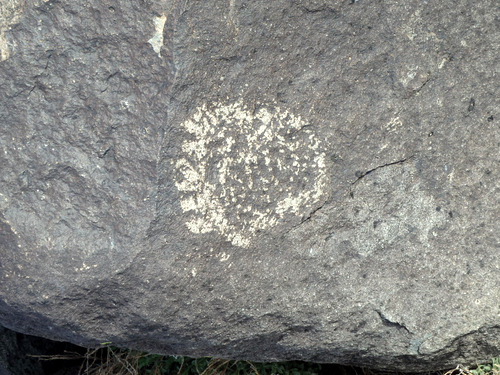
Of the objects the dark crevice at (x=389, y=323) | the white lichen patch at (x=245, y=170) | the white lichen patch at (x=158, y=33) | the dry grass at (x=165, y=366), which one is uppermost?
the white lichen patch at (x=158, y=33)

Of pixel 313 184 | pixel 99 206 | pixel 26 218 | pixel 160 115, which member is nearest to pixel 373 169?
pixel 313 184

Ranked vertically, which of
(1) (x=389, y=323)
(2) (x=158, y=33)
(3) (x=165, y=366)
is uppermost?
(2) (x=158, y=33)

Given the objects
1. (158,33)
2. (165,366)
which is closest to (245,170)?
(158,33)

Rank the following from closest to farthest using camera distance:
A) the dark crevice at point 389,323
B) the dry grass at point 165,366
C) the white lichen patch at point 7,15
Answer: the white lichen patch at point 7,15
the dark crevice at point 389,323
the dry grass at point 165,366

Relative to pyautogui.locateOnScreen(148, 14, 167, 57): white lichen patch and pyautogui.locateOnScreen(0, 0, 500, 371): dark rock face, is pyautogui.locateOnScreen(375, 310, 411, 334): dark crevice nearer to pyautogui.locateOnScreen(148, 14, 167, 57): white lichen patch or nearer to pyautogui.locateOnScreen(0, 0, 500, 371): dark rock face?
pyautogui.locateOnScreen(0, 0, 500, 371): dark rock face

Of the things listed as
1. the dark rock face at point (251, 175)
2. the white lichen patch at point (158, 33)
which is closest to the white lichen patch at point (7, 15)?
the dark rock face at point (251, 175)

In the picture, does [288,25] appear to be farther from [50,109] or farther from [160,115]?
[50,109]

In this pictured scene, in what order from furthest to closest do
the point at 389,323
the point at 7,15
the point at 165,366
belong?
the point at 165,366
the point at 389,323
the point at 7,15

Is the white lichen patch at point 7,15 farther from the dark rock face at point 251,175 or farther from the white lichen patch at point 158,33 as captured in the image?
the white lichen patch at point 158,33

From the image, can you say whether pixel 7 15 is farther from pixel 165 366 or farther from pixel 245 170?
pixel 165 366
